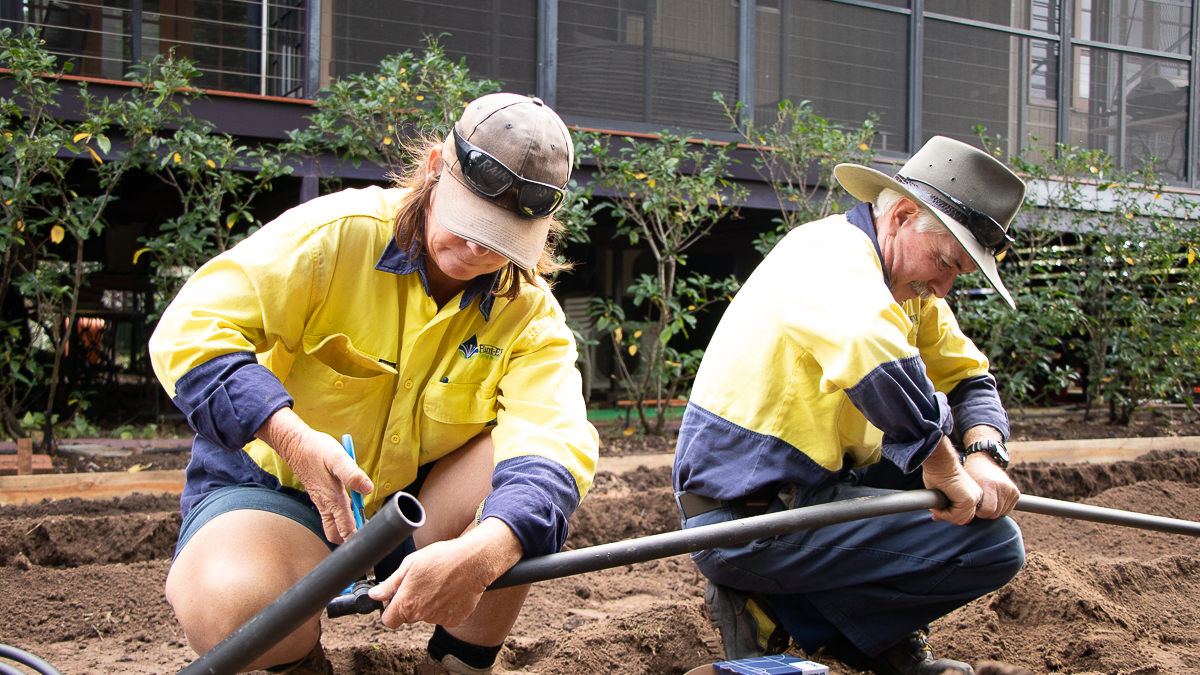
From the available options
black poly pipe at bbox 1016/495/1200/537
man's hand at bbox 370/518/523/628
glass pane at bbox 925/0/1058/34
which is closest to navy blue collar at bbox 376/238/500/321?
man's hand at bbox 370/518/523/628

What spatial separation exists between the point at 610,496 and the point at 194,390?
289cm

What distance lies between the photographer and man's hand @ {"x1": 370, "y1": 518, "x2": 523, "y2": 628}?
5.25 feet

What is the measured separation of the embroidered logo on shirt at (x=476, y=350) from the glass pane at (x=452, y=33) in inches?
183

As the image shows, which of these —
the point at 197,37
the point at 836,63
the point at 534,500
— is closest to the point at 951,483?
the point at 534,500

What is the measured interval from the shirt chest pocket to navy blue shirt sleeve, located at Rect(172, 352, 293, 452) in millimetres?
402

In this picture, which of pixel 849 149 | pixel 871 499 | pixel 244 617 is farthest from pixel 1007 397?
pixel 244 617

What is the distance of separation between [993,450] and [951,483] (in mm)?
440

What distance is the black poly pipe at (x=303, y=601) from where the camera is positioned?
56.5 inches

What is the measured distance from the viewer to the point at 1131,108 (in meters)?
9.54

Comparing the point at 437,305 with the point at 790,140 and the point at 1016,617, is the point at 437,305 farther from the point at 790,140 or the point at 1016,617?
the point at 790,140

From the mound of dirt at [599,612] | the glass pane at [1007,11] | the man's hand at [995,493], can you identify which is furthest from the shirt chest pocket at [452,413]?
the glass pane at [1007,11]

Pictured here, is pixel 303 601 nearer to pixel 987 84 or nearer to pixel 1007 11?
pixel 987 84

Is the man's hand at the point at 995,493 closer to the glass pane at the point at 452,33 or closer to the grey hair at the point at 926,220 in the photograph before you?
the grey hair at the point at 926,220

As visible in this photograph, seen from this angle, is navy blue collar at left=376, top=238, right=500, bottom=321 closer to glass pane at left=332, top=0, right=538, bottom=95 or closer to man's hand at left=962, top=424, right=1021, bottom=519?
man's hand at left=962, top=424, right=1021, bottom=519
